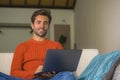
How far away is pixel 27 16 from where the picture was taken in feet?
21.5

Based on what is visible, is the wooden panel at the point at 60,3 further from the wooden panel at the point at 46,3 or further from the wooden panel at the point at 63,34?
the wooden panel at the point at 63,34

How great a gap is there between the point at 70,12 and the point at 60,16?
0.28 metres

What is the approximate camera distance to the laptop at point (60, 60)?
214 centimetres

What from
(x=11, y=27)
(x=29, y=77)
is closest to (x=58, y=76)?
(x=29, y=77)

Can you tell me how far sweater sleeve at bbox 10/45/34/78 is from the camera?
2279mm

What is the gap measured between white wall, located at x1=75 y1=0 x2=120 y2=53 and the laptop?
5.67ft

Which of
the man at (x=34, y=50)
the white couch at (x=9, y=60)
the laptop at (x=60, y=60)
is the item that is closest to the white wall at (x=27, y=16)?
the white couch at (x=9, y=60)

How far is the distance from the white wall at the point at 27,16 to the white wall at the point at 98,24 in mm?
329

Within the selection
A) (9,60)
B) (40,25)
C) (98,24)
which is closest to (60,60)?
(40,25)

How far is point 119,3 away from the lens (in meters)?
3.87

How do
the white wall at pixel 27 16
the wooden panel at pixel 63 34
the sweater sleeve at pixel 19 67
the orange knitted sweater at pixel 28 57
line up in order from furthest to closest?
1. the wooden panel at pixel 63 34
2. the white wall at pixel 27 16
3. the orange knitted sweater at pixel 28 57
4. the sweater sleeve at pixel 19 67

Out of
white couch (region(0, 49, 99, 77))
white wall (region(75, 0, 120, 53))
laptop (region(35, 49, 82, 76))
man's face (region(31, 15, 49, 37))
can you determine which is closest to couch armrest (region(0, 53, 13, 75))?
white couch (region(0, 49, 99, 77))

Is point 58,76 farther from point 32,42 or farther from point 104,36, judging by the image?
point 104,36

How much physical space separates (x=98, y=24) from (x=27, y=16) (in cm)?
231
